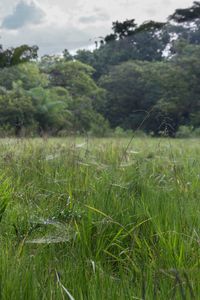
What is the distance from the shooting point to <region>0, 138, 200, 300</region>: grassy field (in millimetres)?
1484

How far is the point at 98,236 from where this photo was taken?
206 centimetres

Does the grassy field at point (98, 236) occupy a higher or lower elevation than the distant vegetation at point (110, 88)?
lower

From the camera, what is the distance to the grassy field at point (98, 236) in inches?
58.4

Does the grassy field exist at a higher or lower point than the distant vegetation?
lower

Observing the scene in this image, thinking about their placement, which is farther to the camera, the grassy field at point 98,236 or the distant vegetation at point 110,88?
the distant vegetation at point 110,88

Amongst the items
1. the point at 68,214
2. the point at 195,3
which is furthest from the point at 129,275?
the point at 195,3

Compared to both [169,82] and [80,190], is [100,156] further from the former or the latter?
[169,82]

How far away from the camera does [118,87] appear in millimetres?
39594

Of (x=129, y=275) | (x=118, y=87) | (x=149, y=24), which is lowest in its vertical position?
(x=129, y=275)

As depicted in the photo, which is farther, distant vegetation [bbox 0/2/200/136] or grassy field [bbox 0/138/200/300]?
distant vegetation [bbox 0/2/200/136]

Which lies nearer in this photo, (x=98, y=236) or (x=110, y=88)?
(x=98, y=236)

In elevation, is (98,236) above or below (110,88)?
below

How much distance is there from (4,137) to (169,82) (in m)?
30.8

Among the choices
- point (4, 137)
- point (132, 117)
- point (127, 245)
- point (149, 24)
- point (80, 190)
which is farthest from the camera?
point (132, 117)
